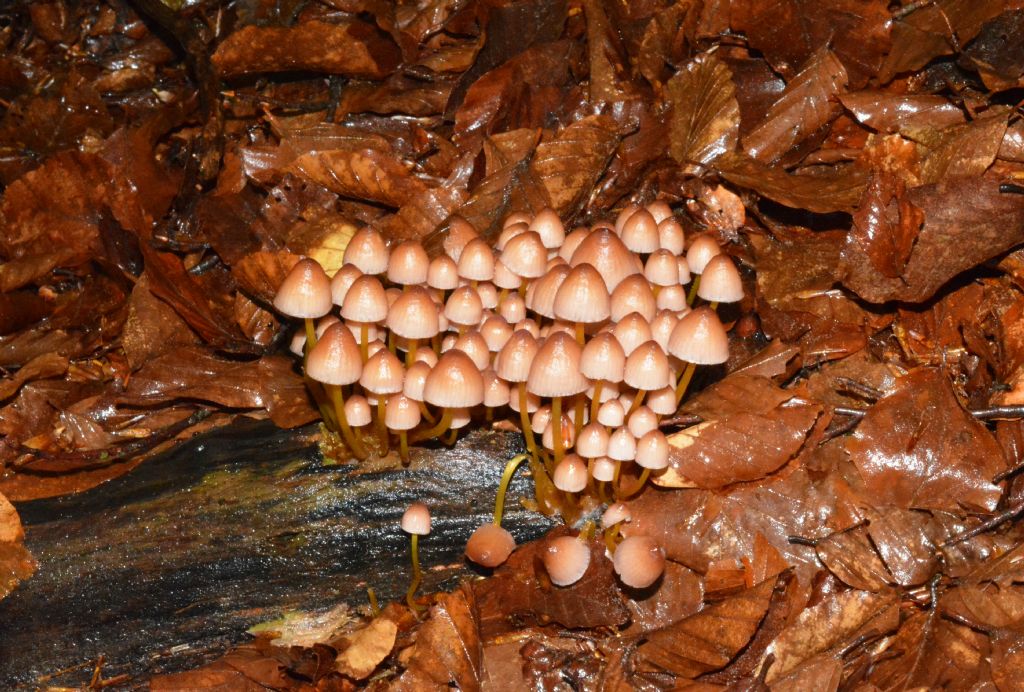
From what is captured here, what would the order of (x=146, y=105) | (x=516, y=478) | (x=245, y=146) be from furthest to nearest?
1. (x=146, y=105)
2. (x=245, y=146)
3. (x=516, y=478)

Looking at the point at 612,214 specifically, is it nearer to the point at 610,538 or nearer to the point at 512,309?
the point at 512,309

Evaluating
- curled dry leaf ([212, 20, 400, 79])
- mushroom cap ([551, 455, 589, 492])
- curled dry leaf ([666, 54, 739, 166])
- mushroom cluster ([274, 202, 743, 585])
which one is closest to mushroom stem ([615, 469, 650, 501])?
mushroom cluster ([274, 202, 743, 585])

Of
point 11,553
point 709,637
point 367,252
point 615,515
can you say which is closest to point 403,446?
point 367,252

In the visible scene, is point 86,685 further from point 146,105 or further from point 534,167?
point 146,105

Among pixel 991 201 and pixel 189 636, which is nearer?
pixel 189 636

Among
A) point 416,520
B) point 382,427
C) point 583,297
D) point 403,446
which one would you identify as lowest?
point 416,520

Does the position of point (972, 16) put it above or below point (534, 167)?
above

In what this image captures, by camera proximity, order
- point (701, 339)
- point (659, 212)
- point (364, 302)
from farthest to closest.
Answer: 1. point (659, 212)
2. point (364, 302)
3. point (701, 339)

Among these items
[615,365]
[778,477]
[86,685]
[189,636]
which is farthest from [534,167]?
[86,685]
